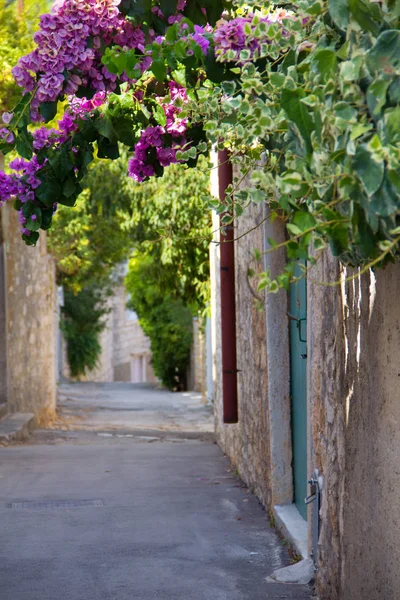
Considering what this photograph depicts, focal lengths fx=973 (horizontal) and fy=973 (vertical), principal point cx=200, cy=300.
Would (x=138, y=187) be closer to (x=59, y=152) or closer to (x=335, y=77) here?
(x=59, y=152)

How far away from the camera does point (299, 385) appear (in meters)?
6.05

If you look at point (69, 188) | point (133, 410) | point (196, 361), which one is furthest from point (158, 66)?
point (196, 361)

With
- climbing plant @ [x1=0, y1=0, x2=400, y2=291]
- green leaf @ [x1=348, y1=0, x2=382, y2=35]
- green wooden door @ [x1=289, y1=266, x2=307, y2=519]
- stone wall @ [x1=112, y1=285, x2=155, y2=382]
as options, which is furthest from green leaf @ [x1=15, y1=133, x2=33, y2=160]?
stone wall @ [x1=112, y1=285, x2=155, y2=382]

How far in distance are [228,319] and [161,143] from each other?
428 centimetres

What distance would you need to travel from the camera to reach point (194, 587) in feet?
15.7

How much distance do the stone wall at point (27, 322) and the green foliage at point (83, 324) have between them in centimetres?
1152

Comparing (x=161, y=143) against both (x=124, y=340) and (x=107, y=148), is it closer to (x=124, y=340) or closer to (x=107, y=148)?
(x=107, y=148)

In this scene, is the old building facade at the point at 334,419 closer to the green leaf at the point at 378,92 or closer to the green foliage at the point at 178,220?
the green leaf at the point at 378,92

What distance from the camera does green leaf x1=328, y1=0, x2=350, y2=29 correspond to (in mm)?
2215

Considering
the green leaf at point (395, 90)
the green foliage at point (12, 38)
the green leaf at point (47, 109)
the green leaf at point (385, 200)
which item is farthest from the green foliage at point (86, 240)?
the green leaf at point (385, 200)

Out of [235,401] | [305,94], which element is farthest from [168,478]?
[305,94]

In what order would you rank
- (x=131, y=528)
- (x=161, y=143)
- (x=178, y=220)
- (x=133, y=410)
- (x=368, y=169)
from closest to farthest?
(x=368, y=169) → (x=161, y=143) → (x=131, y=528) → (x=178, y=220) → (x=133, y=410)

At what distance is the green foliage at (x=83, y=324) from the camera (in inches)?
1135

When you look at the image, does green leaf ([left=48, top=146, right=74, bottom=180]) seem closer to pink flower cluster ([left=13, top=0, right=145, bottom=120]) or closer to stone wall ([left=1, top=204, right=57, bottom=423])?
pink flower cluster ([left=13, top=0, right=145, bottom=120])
